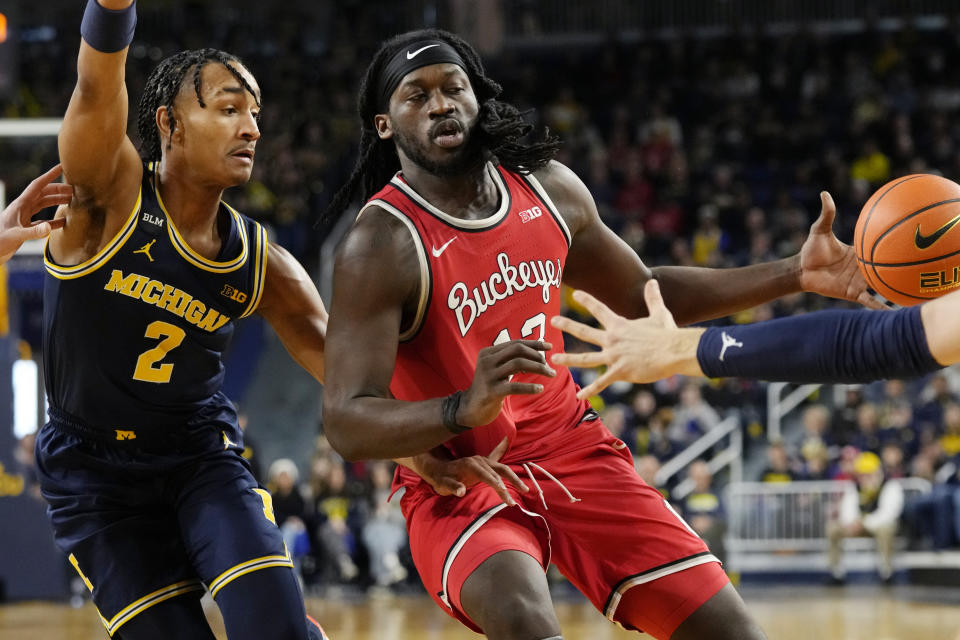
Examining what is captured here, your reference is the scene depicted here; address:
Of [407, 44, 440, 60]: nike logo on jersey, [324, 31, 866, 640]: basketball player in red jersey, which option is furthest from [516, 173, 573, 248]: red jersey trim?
[407, 44, 440, 60]: nike logo on jersey

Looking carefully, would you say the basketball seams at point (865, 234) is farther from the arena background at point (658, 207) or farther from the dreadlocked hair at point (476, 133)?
the arena background at point (658, 207)

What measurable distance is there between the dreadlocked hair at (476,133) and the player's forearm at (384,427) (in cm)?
110

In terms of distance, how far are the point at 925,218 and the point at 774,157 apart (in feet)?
49.2

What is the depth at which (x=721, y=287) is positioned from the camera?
14.6 feet

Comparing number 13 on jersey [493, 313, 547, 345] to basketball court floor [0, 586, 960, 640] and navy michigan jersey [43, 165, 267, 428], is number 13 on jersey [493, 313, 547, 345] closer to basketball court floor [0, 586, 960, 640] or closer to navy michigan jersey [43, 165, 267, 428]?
navy michigan jersey [43, 165, 267, 428]

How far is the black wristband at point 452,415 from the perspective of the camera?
3.42m

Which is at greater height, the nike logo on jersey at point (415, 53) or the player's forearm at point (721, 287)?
the nike logo on jersey at point (415, 53)

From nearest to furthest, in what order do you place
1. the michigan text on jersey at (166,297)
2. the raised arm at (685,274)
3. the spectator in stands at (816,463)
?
the michigan text on jersey at (166,297)
the raised arm at (685,274)
the spectator in stands at (816,463)

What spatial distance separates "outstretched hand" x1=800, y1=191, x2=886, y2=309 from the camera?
424cm

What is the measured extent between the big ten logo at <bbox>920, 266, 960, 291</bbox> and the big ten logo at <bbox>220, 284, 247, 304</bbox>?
234cm

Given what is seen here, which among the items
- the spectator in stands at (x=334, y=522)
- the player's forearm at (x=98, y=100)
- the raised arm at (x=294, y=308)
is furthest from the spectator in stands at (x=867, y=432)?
the player's forearm at (x=98, y=100)

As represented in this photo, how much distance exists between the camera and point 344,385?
3.66 m

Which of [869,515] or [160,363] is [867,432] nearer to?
[869,515]

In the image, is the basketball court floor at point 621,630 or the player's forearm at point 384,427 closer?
the player's forearm at point 384,427
